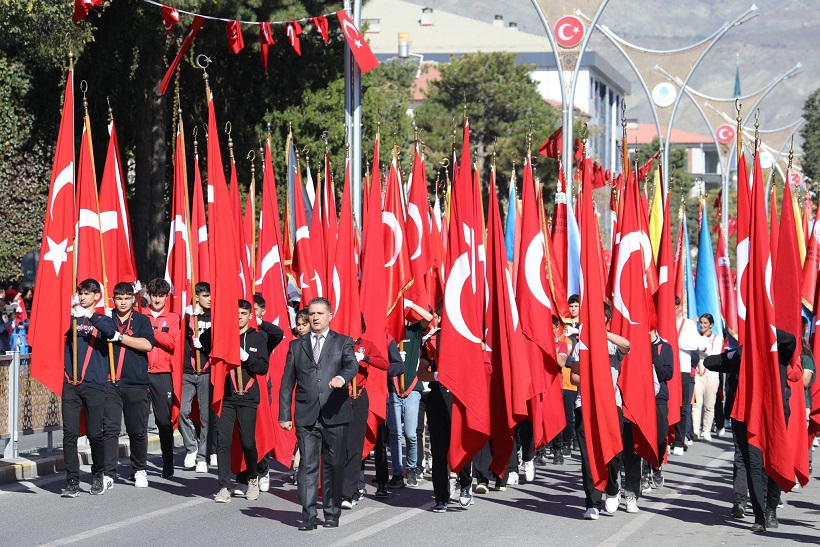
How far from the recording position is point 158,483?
551 inches

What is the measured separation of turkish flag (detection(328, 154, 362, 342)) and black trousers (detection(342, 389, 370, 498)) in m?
1.20

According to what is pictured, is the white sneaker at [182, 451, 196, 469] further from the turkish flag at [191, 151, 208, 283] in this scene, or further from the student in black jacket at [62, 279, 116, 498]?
the student in black jacket at [62, 279, 116, 498]

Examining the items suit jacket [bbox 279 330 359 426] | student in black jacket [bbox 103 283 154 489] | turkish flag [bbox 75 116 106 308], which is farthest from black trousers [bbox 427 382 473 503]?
turkish flag [bbox 75 116 106 308]

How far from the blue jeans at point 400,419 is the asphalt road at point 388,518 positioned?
0.33 metres

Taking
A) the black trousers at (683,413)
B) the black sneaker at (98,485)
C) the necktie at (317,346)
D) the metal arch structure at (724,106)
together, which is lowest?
the black trousers at (683,413)

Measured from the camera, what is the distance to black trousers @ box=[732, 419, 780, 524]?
1143 cm

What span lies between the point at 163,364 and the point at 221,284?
75.7 inches

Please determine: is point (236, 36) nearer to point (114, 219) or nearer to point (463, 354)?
point (114, 219)

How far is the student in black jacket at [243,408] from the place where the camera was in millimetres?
12703

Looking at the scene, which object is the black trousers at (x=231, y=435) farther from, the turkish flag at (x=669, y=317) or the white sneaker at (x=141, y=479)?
the turkish flag at (x=669, y=317)

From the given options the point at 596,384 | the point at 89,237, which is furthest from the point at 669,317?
the point at 89,237

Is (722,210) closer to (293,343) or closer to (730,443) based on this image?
(730,443)

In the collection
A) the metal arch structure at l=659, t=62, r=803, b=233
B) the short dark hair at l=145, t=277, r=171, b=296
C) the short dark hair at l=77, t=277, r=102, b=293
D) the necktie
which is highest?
the metal arch structure at l=659, t=62, r=803, b=233

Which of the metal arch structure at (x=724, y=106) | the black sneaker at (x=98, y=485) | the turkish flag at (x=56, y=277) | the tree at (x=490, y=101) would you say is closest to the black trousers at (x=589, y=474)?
the black sneaker at (x=98, y=485)
